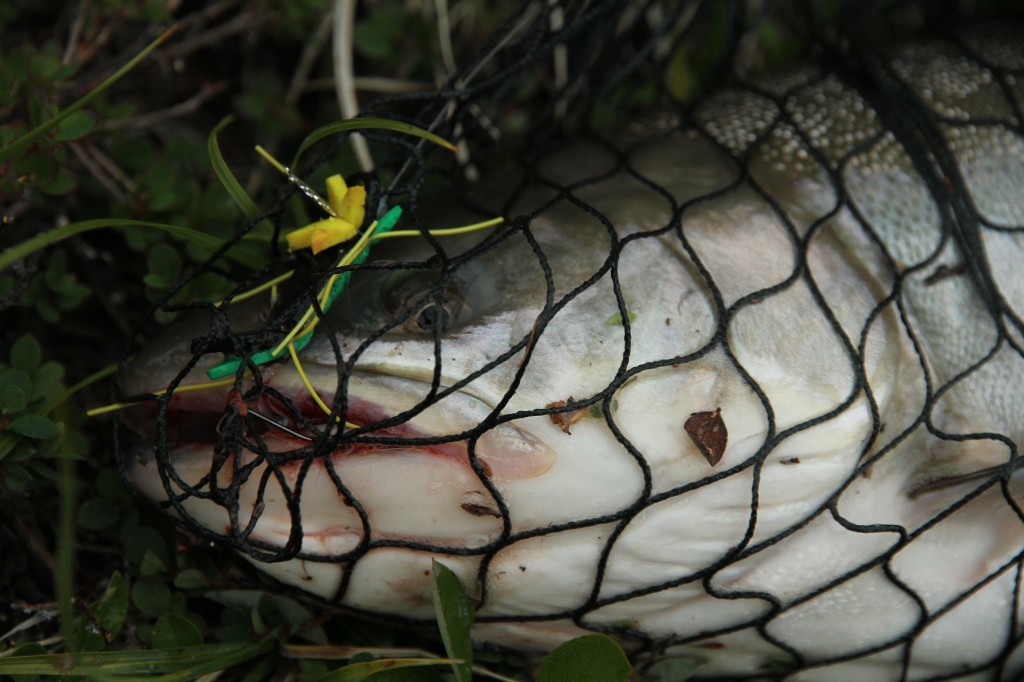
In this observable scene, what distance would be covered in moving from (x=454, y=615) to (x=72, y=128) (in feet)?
3.89

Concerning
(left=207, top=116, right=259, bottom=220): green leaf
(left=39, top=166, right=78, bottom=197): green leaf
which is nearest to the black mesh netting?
(left=207, top=116, right=259, bottom=220): green leaf

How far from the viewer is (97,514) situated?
6.38 feet

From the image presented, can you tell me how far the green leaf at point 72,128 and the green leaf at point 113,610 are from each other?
0.85 m

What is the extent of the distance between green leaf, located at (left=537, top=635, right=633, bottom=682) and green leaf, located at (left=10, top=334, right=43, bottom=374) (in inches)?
44.8

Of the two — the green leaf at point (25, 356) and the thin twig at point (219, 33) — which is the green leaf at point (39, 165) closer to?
the green leaf at point (25, 356)

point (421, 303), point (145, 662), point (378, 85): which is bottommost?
point (145, 662)

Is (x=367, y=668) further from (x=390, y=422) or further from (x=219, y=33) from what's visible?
(x=219, y=33)

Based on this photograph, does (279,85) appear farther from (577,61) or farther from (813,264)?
(813,264)

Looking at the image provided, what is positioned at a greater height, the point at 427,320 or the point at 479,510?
the point at 427,320

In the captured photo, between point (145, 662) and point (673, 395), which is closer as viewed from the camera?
point (673, 395)

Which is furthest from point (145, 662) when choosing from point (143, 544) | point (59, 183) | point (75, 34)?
point (75, 34)

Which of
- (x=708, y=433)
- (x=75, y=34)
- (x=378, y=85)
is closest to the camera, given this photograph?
(x=708, y=433)

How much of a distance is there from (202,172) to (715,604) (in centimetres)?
156

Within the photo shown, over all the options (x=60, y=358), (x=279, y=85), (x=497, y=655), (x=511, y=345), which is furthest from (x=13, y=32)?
(x=497, y=655)
